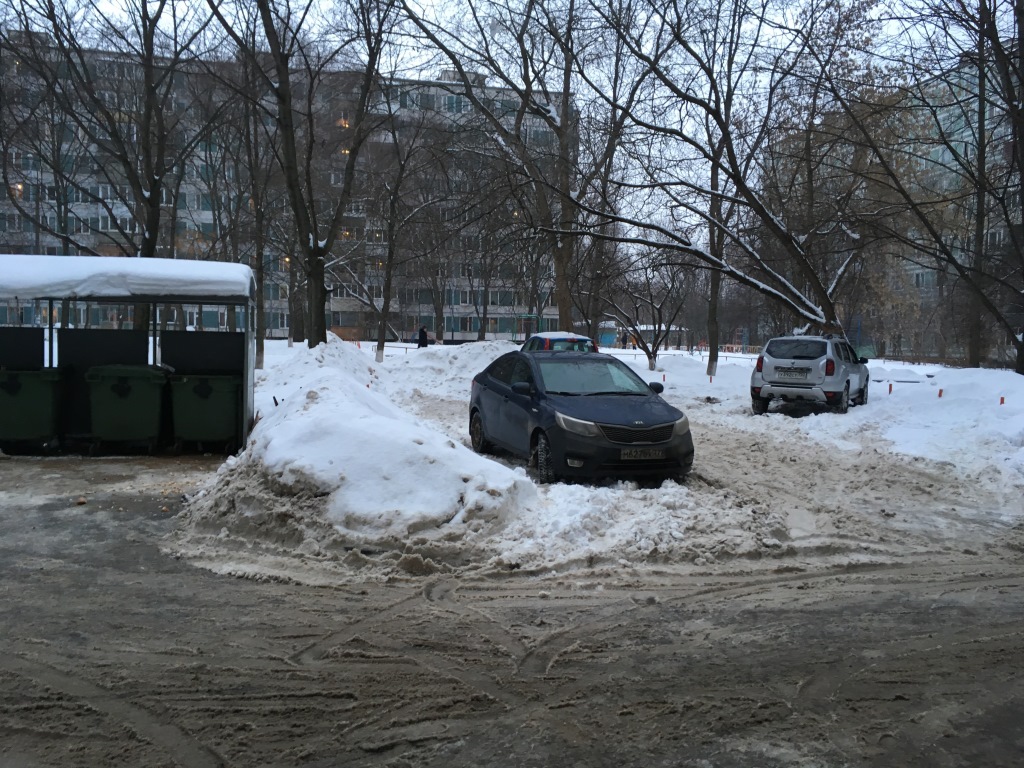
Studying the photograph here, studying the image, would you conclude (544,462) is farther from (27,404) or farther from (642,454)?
(27,404)

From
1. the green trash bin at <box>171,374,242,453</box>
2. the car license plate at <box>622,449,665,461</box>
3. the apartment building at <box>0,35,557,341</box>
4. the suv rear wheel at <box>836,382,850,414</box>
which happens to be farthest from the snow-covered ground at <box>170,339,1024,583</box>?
the apartment building at <box>0,35,557,341</box>

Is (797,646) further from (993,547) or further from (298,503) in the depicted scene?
(298,503)

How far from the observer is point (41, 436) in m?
10.3

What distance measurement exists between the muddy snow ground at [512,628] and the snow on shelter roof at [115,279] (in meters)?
2.83

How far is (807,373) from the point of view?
1642cm

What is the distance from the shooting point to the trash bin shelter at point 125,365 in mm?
10188

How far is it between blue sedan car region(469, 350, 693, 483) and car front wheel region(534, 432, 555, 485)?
11 millimetres

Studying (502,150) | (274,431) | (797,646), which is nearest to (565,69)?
(502,150)

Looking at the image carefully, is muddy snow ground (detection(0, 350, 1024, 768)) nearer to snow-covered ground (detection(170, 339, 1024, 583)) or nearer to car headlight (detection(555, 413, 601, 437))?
snow-covered ground (detection(170, 339, 1024, 583))

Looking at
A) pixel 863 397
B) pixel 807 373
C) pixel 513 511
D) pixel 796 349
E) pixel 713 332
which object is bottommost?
pixel 513 511

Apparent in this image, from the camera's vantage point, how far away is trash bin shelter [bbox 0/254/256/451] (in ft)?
33.4

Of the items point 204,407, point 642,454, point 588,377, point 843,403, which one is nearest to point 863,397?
point 843,403

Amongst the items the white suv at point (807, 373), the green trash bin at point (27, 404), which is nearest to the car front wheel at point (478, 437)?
the green trash bin at point (27, 404)

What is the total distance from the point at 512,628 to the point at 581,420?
3899 mm
